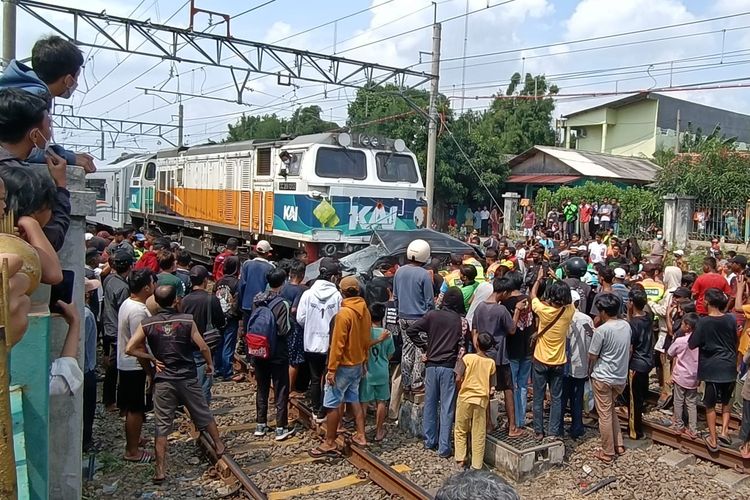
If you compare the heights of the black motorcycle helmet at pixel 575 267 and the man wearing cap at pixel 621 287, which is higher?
the black motorcycle helmet at pixel 575 267

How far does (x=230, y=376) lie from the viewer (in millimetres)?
9031

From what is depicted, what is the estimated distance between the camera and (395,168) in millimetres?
13828

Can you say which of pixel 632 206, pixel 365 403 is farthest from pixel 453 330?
pixel 632 206

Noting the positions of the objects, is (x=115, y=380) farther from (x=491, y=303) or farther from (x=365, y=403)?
(x=491, y=303)

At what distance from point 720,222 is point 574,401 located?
48.0ft

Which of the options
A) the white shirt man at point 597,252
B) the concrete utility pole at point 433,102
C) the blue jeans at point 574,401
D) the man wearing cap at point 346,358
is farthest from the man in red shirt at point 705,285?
the concrete utility pole at point 433,102

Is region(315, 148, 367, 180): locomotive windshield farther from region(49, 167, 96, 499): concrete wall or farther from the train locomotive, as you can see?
region(49, 167, 96, 499): concrete wall

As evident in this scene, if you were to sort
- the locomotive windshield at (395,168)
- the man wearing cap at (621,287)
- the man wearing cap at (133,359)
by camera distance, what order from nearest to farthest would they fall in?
the man wearing cap at (133,359) → the man wearing cap at (621,287) → the locomotive windshield at (395,168)

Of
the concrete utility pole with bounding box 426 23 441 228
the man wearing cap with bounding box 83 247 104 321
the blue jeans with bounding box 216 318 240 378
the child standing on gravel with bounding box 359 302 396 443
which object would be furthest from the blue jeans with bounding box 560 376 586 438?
the concrete utility pole with bounding box 426 23 441 228

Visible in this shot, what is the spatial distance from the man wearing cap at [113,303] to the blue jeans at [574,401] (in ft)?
15.2

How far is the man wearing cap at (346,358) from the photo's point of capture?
632 centimetres

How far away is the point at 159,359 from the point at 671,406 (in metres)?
6.08

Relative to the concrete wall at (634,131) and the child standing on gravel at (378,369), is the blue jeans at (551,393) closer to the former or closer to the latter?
the child standing on gravel at (378,369)

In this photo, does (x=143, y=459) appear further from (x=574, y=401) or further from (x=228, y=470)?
(x=574, y=401)
